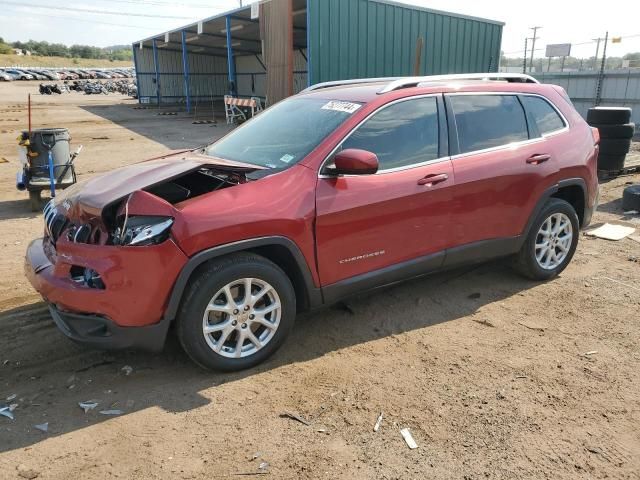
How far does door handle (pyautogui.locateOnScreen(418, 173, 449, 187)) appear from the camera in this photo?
12.4ft

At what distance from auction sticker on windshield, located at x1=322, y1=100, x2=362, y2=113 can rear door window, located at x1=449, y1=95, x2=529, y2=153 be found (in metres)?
0.88

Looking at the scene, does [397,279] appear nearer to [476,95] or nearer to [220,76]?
[476,95]

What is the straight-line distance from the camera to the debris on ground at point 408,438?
2.68 meters

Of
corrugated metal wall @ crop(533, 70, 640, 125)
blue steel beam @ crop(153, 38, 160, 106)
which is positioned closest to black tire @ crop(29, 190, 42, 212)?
corrugated metal wall @ crop(533, 70, 640, 125)

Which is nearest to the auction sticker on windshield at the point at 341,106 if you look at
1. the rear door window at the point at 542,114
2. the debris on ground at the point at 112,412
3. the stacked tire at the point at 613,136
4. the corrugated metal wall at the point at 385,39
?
the rear door window at the point at 542,114

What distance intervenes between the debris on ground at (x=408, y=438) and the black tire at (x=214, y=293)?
3.31 feet

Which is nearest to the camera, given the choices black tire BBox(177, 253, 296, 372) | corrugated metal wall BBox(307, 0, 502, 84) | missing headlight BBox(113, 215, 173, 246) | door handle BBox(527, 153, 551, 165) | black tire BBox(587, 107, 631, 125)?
missing headlight BBox(113, 215, 173, 246)

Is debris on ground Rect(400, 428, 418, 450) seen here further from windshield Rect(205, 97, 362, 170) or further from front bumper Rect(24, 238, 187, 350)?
windshield Rect(205, 97, 362, 170)

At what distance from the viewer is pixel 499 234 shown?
4.34m

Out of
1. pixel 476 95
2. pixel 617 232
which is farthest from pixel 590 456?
pixel 617 232

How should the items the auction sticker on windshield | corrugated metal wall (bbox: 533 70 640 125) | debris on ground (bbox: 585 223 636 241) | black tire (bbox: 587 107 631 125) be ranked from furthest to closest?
1. corrugated metal wall (bbox: 533 70 640 125)
2. black tire (bbox: 587 107 631 125)
3. debris on ground (bbox: 585 223 636 241)
4. the auction sticker on windshield

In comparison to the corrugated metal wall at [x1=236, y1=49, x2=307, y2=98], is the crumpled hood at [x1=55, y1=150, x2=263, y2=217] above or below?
below

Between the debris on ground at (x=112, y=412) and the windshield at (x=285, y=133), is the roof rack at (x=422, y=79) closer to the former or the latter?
the windshield at (x=285, y=133)

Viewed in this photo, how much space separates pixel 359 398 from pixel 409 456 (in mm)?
538
